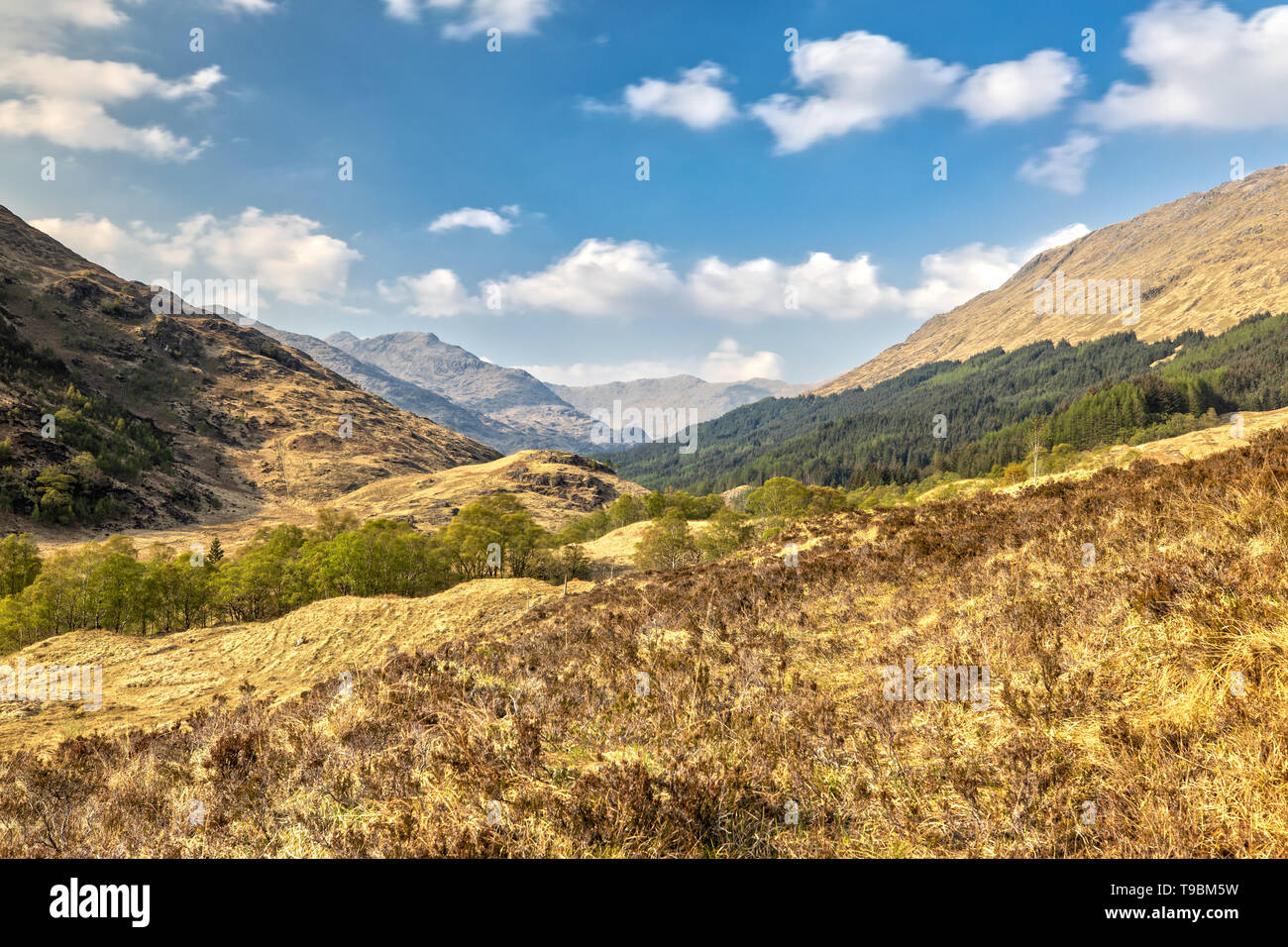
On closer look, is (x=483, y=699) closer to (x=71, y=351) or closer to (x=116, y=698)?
(x=116, y=698)

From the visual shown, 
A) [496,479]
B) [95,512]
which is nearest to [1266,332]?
[496,479]

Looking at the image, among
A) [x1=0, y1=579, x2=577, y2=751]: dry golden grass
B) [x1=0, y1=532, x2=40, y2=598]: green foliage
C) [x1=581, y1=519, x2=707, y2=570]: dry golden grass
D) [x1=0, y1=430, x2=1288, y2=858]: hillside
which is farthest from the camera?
[x1=581, y1=519, x2=707, y2=570]: dry golden grass

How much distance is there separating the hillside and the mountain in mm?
110821

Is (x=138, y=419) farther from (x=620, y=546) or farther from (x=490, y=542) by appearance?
(x=620, y=546)

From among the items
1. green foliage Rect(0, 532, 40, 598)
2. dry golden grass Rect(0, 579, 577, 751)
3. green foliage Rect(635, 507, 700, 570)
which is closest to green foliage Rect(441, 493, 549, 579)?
green foliage Rect(635, 507, 700, 570)

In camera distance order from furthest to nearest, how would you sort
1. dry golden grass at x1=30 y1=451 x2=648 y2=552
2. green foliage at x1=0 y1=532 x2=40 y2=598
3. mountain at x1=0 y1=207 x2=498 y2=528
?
mountain at x1=0 y1=207 x2=498 y2=528 < dry golden grass at x1=30 y1=451 x2=648 y2=552 < green foliage at x1=0 y1=532 x2=40 y2=598

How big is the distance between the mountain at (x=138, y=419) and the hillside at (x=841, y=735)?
111 meters

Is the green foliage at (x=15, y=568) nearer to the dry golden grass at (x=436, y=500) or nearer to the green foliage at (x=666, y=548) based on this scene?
the dry golden grass at (x=436, y=500)

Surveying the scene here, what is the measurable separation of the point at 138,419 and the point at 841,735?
181m

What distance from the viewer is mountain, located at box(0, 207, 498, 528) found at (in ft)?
300

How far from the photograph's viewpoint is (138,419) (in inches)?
5172

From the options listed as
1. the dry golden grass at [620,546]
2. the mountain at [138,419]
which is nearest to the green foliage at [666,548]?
the dry golden grass at [620,546]

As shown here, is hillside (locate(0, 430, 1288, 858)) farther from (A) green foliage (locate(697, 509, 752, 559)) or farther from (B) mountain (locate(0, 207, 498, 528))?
(B) mountain (locate(0, 207, 498, 528))
